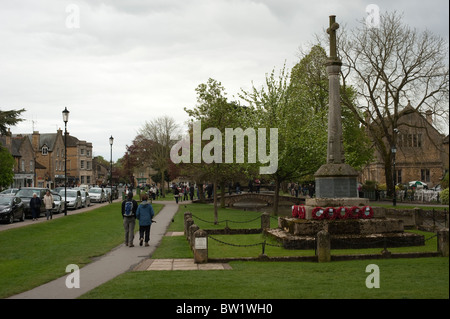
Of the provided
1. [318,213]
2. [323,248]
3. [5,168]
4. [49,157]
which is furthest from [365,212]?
[49,157]

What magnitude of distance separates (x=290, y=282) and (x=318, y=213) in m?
6.71

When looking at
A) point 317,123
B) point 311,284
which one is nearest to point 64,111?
point 317,123

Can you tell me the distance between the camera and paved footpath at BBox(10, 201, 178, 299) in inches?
354

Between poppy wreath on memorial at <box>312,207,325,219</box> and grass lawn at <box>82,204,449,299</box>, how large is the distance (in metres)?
3.64

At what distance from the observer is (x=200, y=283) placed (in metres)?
9.60

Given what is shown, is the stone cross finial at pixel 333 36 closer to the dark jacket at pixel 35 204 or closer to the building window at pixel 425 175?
the dark jacket at pixel 35 204

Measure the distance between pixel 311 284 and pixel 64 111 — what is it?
26.3 meters

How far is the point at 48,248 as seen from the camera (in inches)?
643

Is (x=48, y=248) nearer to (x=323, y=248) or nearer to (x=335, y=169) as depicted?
(x=323, y=248)

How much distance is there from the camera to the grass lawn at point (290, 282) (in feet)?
27.6

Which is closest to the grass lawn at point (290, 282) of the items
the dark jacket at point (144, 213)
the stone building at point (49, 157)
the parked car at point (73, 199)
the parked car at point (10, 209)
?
the dark jacket at point (144, 213)

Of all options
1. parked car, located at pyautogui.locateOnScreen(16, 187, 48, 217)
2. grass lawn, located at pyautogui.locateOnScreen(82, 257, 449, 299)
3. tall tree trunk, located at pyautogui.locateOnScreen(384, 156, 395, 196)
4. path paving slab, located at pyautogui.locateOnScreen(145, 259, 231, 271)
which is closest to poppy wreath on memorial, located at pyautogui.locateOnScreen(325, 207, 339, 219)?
grass lawn, located at pyautogui.locateOnScreen(82, 257, 449, 299)

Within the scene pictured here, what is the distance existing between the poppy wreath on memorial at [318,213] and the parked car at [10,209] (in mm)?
17440

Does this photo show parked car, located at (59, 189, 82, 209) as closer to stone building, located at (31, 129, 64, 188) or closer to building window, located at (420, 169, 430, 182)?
stone building, located at (31, 129, 64, 188)
